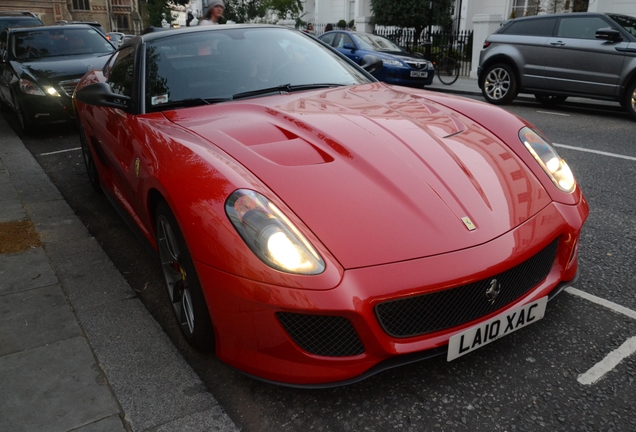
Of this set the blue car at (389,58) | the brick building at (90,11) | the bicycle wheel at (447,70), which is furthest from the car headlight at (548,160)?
the brick building at (90,11)

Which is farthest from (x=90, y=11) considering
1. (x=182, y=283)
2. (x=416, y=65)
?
(x=182, y=283)

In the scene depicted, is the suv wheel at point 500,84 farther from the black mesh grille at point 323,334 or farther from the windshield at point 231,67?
the black mesh grille at point 323,334

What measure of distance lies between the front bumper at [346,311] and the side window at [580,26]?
872 centimetres

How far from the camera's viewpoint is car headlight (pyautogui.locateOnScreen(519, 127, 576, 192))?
275 cm

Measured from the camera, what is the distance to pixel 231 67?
3.56 metres

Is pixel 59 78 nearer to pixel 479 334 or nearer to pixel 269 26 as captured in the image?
pixel 269 26

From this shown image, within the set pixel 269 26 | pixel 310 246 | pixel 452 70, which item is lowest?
pixel 452 70

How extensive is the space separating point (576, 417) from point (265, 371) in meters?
1.18

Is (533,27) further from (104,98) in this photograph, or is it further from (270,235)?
(270,235)

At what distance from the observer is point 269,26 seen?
4.09 meters

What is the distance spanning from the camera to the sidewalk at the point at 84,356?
2.24 m

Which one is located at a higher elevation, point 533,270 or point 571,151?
point 533,270

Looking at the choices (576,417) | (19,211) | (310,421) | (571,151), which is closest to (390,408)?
(310,421)

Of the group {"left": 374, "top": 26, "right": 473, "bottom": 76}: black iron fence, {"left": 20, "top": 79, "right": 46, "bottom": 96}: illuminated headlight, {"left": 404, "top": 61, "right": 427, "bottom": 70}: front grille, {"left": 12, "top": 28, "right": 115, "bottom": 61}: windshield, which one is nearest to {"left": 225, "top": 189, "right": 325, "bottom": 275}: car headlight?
{"left": 20, "top": 79, "right": 46, "bottom": 96}: illuminated headlight
